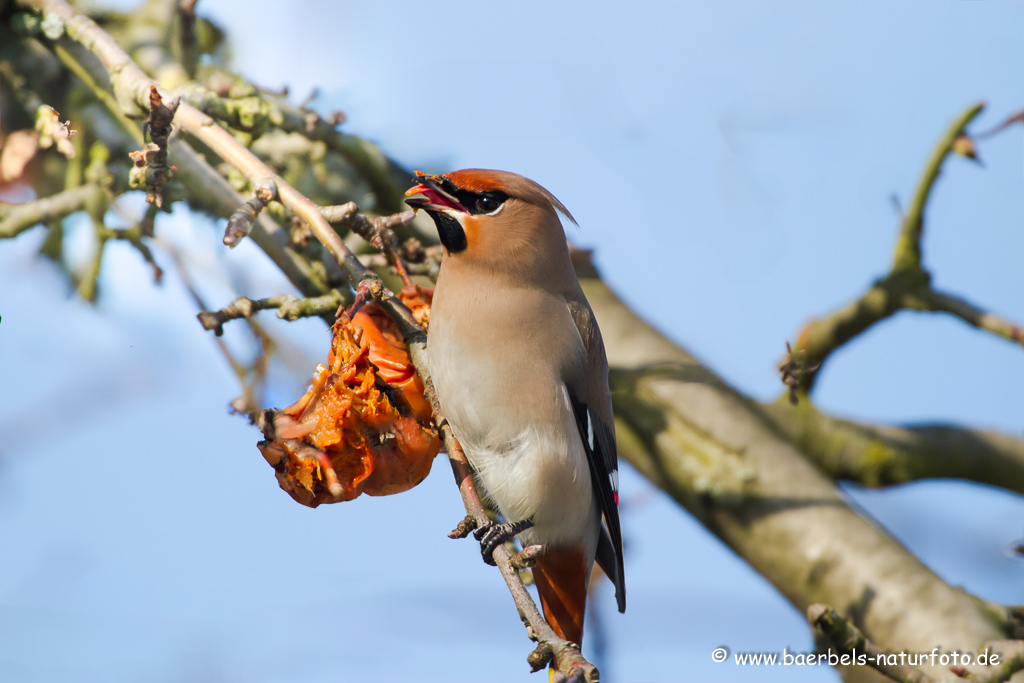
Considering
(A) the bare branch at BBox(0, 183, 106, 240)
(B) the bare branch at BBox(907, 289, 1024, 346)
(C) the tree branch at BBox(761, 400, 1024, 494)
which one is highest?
(A) the bare branch at BBox(0, 183, 106, 240)

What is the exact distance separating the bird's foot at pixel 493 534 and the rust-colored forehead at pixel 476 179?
1.10m

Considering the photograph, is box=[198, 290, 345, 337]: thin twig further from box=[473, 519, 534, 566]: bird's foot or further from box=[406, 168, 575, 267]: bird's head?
box=[473, 519, 534, 566]: bird's foot

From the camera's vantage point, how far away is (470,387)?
2.92 metres

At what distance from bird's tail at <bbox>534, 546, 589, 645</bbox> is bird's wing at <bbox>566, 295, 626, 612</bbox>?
17cm

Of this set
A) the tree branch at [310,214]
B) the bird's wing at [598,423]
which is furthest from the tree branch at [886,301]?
the tree branch at [310,214]

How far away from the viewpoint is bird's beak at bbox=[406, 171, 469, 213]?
9.41 ft

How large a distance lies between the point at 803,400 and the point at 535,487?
6.96 feet

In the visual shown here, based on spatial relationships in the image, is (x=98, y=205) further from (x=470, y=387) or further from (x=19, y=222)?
(x=470, y=387)

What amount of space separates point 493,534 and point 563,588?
1.78 feet

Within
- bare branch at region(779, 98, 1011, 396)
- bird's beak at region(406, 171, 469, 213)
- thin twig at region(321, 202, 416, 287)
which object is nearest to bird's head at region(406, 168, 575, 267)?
bird's beak at region(406, 171, 469, 213)

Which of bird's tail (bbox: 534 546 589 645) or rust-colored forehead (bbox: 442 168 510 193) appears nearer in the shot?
rust-colored forehead (bbox: 442 168 510 193)

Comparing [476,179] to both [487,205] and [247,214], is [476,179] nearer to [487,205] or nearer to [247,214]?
[487,205]

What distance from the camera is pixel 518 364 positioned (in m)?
3.00

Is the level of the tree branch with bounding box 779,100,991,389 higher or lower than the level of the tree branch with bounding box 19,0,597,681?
lower
